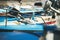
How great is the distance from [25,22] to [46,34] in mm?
1311

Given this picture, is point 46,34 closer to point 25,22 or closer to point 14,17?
point 25,22

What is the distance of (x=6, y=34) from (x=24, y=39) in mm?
211

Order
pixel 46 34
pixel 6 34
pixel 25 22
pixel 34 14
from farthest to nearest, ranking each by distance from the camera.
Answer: pixel 34 14, pixel 25 22, pixel 6 34, pixel 46 34

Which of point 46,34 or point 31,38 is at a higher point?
point 46,34

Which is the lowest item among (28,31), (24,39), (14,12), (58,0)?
(24,39)

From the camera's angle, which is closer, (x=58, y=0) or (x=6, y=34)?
(x=6, y=34)

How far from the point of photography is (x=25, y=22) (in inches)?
66.7

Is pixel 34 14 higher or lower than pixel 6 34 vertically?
higher

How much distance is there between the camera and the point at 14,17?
1862 millimetres

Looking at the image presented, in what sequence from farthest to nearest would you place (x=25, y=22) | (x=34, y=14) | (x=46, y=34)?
1. (x=34, y=14)
2. (x=25, y=22)
3. (x=46, y=34)

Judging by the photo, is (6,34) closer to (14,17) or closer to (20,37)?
(20,37)

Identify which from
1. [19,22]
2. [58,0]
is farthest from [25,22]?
[58,0]

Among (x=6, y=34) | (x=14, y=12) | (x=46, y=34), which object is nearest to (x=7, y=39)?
(x=6, y=34)

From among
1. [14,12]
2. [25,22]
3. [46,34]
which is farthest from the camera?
[14,12]
